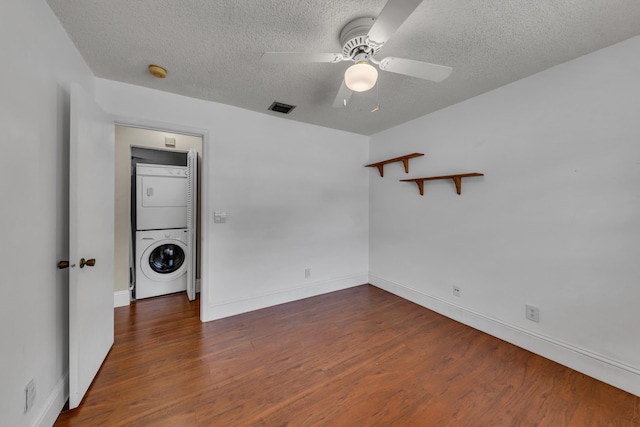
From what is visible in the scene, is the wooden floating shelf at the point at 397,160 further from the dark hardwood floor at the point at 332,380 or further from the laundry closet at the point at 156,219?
the laundry closet at the point at 156,219

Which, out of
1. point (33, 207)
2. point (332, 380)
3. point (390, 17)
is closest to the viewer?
point (390, 17)

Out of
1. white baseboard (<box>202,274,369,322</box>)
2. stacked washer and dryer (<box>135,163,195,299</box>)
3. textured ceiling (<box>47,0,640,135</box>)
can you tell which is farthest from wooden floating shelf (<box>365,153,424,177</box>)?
stacked washer and dryer (<box>135,163,195,299</box>)

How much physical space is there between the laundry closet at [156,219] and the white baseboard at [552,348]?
321cm

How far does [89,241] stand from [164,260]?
193 centimetres

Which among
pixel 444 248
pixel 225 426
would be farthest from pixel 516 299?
pixel 225 426

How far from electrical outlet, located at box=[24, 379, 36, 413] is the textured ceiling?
6.61 ft

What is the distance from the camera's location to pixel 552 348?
1.95m

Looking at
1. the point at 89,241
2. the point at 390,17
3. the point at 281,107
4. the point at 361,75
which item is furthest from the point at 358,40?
the point at 89,241

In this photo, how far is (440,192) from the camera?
9.17 feet

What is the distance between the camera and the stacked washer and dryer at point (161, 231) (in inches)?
125

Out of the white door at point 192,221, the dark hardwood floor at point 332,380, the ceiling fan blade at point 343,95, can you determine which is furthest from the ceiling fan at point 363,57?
the white door at point 192,221

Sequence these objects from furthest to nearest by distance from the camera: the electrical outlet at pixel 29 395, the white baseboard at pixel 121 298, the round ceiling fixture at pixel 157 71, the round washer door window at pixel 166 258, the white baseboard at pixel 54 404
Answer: the round washer door window at pixel 166 258 → the white baseboard at pixel 121 298 → the round ceiling fixture at pixel 157 71 → the white baseboard at pixel 54 404 → the electrical outlet at pixel 29 395

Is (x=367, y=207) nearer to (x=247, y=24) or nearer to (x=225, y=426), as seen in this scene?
(x=247, y=24)

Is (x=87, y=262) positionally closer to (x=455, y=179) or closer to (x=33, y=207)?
(x=33, y=207)
